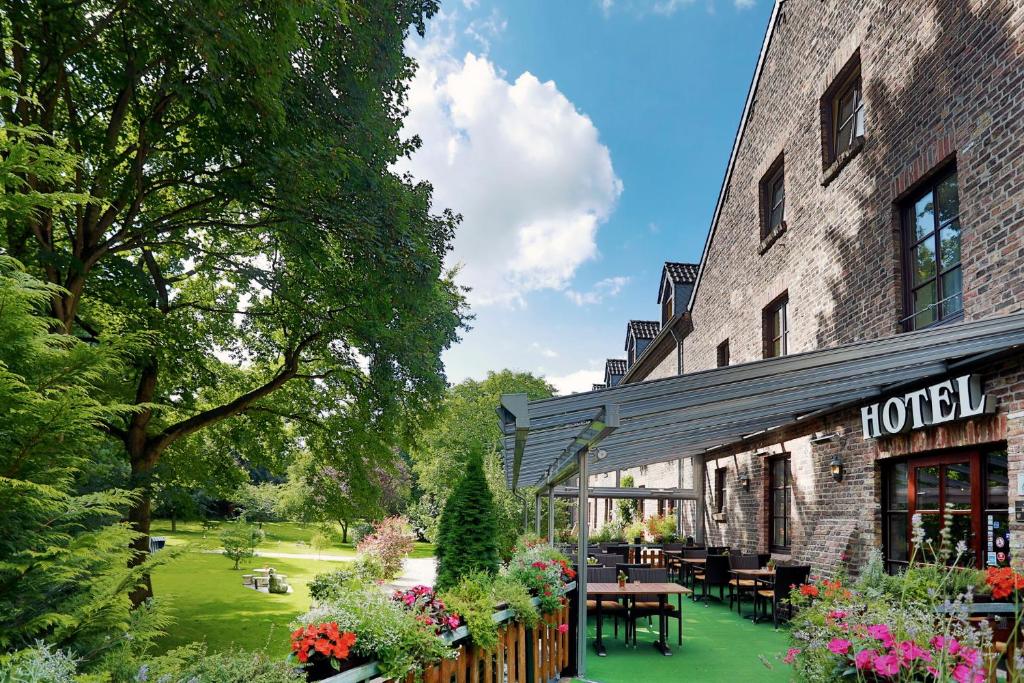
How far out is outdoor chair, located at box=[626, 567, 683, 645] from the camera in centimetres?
845

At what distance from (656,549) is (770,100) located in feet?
34.4

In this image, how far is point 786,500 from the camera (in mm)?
11688

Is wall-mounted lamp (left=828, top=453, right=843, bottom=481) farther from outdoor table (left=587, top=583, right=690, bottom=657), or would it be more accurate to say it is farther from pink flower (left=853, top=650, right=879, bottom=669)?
pink flower (left=853, top=650, right=879, bottom=669)

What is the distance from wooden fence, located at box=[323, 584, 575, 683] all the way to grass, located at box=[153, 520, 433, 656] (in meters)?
1.62

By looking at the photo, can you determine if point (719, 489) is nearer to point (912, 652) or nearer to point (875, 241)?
point (875, 241)

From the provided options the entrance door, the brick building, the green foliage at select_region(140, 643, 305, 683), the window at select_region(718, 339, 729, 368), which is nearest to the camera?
the green foliage at select_region(140, 643, 305, 683)

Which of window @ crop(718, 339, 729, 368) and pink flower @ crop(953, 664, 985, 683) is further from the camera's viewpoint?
window @ crop(718, 339, 729, 368)

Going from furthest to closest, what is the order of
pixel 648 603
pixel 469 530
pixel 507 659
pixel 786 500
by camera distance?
pixel 786 500 < pixel 469 530 < pixel 648 603 < pixel 507 659

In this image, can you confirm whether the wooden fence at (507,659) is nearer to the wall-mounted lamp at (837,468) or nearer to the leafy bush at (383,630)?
the leafy bush at (383,630)

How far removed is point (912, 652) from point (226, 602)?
16943 millimetres

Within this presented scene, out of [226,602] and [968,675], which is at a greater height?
[968,675]

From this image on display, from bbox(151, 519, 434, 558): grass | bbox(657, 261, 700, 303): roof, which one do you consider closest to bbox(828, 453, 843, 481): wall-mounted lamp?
bbox(657, 261, 700, 303): roof

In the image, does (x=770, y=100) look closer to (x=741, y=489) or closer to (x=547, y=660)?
(x=741, y=489)

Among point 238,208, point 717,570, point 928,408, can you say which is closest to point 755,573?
point 717,570
